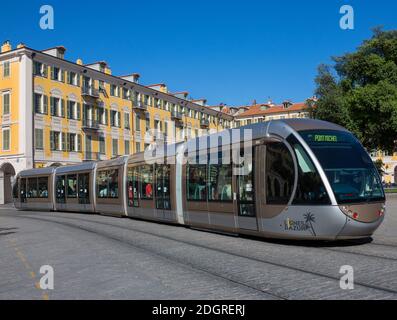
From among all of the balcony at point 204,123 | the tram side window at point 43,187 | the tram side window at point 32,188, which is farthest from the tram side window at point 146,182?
the balcony at point 204,123

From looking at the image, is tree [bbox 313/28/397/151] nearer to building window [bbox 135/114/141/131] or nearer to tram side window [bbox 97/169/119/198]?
tram side window [bbox 97/169/119/198]

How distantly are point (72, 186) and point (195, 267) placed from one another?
763 inches

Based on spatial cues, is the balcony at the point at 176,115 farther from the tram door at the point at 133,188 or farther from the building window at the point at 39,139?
the tram door at the point at 133,188

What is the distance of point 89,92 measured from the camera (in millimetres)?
51656

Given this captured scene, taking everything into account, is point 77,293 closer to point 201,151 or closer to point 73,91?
point 201,151

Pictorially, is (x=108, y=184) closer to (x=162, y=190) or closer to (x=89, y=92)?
(x=162, y=190)

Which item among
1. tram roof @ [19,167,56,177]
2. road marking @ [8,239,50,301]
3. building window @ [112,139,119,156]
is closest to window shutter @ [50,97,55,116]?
building window @ [112,139,119,156]

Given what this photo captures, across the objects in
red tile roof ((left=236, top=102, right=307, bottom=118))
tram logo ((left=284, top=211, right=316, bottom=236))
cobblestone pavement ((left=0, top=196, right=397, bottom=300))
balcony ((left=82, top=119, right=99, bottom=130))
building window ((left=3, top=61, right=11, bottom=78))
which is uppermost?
red tile roof ((left=236, top=102, right=307, bottom=118))

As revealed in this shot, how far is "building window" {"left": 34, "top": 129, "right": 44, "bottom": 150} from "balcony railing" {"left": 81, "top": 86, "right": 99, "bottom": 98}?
7.55 metres

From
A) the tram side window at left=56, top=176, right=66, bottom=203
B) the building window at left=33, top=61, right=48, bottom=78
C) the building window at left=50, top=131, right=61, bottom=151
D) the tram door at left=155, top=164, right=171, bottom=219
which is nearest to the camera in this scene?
the tram door at left=155, top=164, right=171, bottom=219

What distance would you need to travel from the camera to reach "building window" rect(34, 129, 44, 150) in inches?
1751

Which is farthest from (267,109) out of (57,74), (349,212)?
(349,212)

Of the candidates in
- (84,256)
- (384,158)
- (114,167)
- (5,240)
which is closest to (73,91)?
(114,167)

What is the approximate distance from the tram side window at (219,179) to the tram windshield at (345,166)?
2.71 metres
